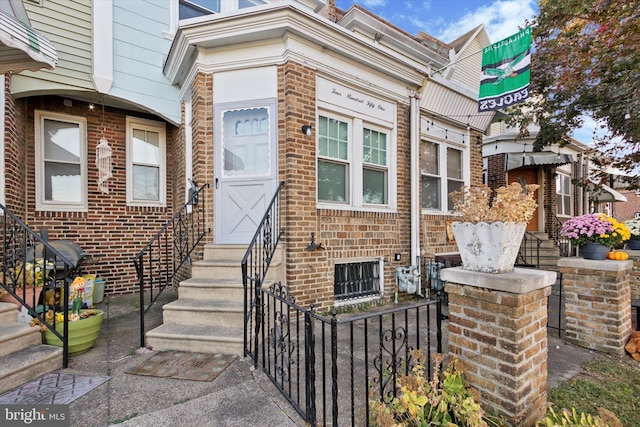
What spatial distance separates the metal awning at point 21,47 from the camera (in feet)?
8.62

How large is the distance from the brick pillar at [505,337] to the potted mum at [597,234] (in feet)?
5.86

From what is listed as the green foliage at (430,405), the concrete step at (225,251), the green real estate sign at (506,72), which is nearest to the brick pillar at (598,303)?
the green foliage at (430,405)

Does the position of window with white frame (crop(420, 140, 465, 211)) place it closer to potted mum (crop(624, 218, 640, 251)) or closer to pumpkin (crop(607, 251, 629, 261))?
potted mum (crop(624, 218, 640, 251))

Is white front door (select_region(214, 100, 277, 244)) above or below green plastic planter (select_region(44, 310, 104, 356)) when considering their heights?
above

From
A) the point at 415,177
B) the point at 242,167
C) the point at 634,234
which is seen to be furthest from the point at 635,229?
the point at 242,167

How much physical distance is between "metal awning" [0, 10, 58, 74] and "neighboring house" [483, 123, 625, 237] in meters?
10.5

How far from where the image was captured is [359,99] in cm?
517

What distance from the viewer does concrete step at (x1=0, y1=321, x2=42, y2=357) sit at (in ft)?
9.23

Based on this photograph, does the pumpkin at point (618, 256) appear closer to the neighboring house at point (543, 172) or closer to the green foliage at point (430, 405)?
the green foliage at point (430, 405)

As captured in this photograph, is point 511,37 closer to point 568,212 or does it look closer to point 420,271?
point 420,271

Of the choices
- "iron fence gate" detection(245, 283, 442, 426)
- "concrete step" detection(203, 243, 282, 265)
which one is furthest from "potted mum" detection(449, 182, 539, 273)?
"concrete step" detection(203, 243, 282, 265)

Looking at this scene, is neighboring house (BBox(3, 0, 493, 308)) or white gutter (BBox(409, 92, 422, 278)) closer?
neighboring house (BBox(3, 0, 493, 308))

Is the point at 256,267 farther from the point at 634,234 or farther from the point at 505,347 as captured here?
the point at 634,234

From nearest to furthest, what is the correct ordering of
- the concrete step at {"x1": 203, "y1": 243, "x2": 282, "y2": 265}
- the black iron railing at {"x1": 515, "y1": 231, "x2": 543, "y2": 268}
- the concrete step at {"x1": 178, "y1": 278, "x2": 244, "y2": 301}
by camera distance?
the concrete step at {"x1": 178, "y1": 278, "x2": 244, "y2": 301}
the concrete step at {"x1": 203, "y1": 243, "x2": 282, "y2": 265}
the black iron railing at {"x1": 515, "y1": 231, "x2": 543, "y2": 268}
